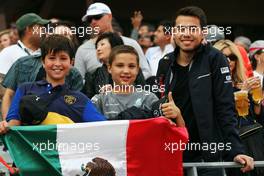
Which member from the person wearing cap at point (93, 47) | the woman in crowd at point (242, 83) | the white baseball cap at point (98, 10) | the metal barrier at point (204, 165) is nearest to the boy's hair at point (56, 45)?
the metal barrier at point (204, 165)

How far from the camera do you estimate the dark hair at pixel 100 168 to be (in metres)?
5.22

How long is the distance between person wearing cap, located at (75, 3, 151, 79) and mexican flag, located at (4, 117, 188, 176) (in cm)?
215

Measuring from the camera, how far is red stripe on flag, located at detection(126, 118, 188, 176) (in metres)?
5.32

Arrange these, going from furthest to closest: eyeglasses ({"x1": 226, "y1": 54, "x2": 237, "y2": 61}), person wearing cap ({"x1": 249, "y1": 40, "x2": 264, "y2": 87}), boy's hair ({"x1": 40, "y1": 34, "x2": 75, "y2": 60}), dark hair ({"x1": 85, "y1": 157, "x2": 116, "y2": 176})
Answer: person wearing cap ({"x1": 249, "y1": 40, "x2": 264, "y2": 87}) → eyeglasses ({"x1": 226, "y1": 54, "x2": 237, "y2": 61}) → boy's hair ({"x1": 40, "y1": 34, "x2": 75, "y2": 60}) → dark hair ({"x1": 85, "y1": 157, "x2": 116, "y2": 176})

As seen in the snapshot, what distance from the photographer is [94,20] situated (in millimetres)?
8055

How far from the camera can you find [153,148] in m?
5.33

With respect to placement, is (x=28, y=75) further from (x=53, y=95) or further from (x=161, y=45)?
(x=161, y=45)

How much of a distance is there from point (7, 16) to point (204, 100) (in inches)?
325

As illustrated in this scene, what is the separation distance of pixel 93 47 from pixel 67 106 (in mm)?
2328

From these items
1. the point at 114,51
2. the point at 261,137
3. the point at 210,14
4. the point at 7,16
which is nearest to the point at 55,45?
the point at 114,51

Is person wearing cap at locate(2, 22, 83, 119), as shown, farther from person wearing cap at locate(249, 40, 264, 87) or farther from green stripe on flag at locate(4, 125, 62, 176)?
person wearing cap at locate(249, 40, 264, 87)

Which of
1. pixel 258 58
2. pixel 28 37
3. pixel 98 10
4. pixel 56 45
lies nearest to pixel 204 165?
pixel 56 45

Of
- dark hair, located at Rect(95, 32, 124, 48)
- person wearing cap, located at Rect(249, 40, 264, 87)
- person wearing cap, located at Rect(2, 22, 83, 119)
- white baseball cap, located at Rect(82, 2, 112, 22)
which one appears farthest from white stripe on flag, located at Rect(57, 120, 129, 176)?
person wearing cap, located at Rect(249, 40, 264, 87)

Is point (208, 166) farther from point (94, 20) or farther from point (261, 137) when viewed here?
point (94, 20)
